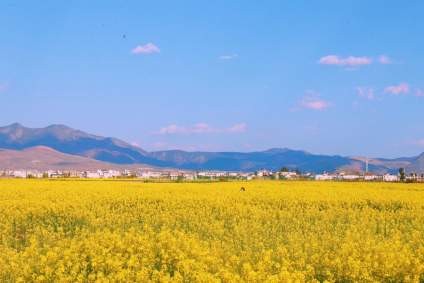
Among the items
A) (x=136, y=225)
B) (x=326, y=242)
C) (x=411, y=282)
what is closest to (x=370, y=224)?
(x=326, y=242)

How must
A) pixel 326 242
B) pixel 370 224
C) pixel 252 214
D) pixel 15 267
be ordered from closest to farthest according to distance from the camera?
pixel 15 267 → pixel 326 242 → pixel 370 224 → pixel 252 214

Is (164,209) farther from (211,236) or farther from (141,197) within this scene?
(211,236)

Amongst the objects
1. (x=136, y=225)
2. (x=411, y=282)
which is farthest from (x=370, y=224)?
(x=411, y=282)

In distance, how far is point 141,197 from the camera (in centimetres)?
2847

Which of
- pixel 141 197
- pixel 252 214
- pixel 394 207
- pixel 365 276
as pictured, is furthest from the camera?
pixel 141 197

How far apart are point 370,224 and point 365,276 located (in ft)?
28.2

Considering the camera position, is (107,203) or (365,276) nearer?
(365,276)

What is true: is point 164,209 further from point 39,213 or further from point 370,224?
point 370,224

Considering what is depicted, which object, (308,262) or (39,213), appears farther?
(39,213)

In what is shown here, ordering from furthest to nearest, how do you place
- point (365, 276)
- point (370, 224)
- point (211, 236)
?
point (370, 224), point (211, 236), point (365, 276)

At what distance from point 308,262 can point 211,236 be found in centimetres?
529

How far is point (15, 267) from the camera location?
11172mm

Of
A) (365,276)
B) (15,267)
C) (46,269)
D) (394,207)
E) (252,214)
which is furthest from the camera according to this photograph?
(394,207)

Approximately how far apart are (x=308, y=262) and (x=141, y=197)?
18.0 m
